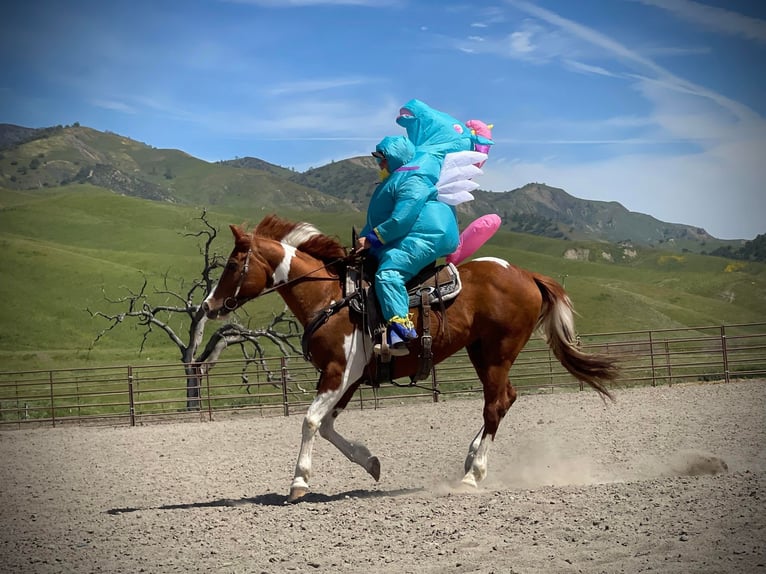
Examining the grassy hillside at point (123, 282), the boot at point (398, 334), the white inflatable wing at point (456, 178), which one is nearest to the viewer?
the boot at point (398, 334)

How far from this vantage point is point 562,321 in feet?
25.7

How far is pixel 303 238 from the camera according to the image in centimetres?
754

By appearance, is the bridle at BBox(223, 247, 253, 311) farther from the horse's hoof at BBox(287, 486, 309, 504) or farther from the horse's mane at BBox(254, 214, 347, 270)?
the horse's hoof at BBox(287, 486, 309, 504)

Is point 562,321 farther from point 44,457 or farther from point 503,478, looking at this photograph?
point 44,457

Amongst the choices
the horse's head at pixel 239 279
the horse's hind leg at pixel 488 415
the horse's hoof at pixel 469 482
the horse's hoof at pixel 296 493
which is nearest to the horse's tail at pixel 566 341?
the horse's hind leg at pixel 488 415

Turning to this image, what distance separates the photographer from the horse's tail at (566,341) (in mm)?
7824

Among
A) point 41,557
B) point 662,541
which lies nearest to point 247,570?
point 41,557

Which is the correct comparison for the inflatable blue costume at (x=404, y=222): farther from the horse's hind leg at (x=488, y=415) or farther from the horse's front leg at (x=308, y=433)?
the horse's hind leg at (x=488, y=415)

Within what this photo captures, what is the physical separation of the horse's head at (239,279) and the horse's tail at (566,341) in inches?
106

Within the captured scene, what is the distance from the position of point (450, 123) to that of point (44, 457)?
7.90 metres

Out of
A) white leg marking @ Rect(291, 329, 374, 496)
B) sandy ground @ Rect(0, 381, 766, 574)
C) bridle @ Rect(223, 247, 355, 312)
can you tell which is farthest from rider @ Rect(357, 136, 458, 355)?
sandy ground @ Rect(0, 381, 766, 574)

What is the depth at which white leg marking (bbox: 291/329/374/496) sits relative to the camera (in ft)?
22.0

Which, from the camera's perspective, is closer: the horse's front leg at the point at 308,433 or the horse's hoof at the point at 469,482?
the horse's front leg at the point at 308,433

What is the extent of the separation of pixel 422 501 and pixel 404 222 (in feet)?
7.64
